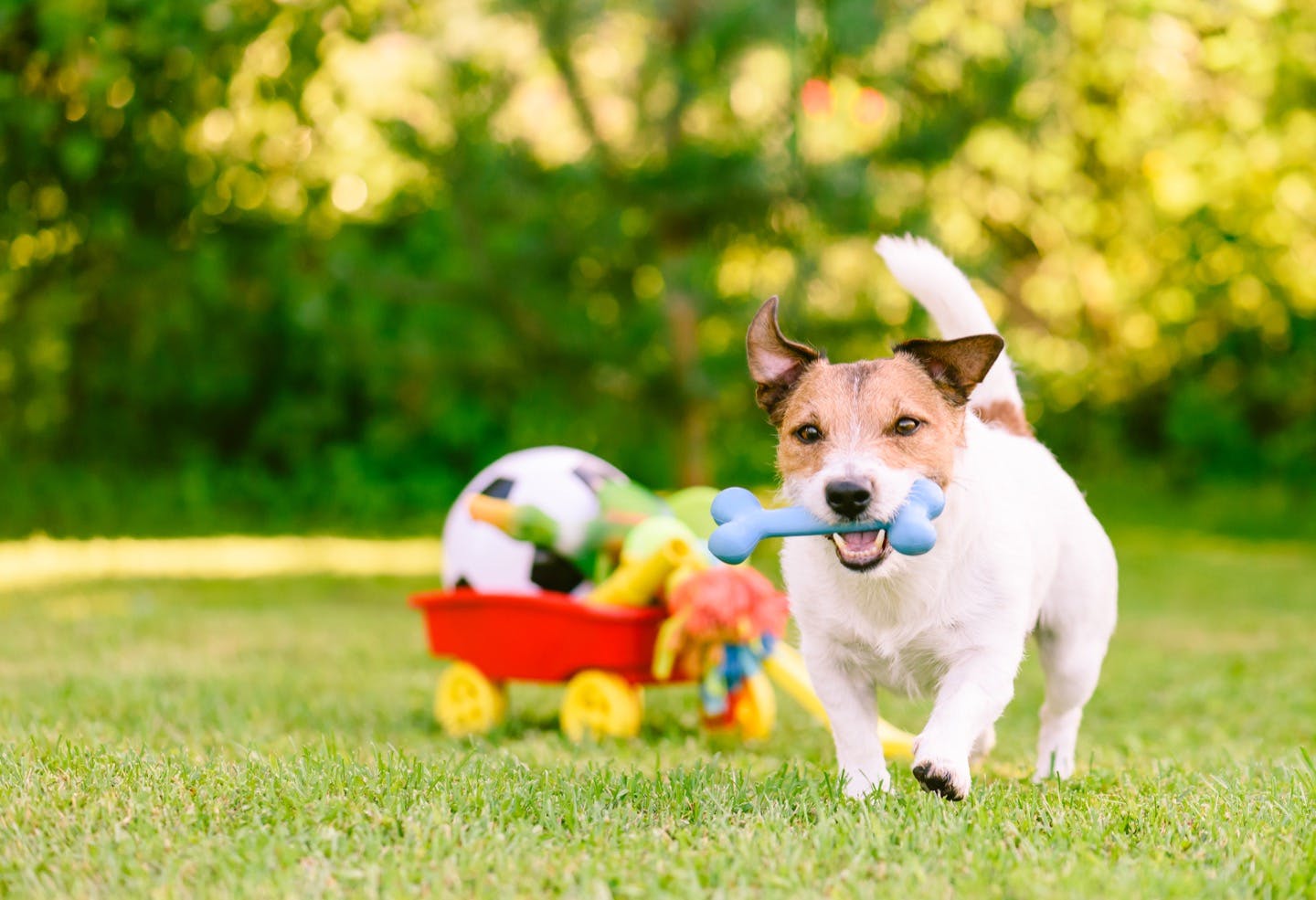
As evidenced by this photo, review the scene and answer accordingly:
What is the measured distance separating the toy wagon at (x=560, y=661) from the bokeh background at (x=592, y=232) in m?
3.59

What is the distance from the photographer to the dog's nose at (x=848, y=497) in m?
3.28

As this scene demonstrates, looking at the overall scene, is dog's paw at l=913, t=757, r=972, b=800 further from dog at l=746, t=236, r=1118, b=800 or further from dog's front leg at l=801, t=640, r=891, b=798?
dog's front leg at l=801, t=640, r=891, b=798

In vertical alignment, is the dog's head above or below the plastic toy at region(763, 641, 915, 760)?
above

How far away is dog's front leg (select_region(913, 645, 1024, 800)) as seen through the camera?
3188 mm

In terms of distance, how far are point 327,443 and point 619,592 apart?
40.9 feet

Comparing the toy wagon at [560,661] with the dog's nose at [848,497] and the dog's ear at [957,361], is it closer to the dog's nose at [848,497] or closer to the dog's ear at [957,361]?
the dog's ear at [957,361]

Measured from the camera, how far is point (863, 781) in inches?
139

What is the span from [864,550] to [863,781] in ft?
2.08

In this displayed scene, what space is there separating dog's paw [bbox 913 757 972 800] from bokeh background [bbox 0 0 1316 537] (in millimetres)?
5463

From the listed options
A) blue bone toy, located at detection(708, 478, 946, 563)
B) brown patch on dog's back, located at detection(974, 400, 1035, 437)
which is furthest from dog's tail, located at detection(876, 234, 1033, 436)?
blue bone toy, located at detection(708, 478, 946, 563)

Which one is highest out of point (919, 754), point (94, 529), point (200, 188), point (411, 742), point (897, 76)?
point (897, 76)

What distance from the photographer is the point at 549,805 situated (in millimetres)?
3109

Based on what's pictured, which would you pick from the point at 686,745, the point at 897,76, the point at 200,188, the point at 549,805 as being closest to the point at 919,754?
the point at 549,805

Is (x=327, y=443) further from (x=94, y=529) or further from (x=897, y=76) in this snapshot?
(x=897, y=76)
